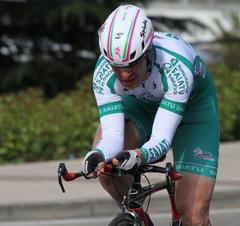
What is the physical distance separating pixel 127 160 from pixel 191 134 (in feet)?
2.63

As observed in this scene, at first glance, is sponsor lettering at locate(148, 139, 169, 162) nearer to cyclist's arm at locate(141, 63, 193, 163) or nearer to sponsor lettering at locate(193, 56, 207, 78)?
cyclist's arm at locate(141, 63, 193, 163)

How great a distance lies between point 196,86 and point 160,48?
34 centimetres

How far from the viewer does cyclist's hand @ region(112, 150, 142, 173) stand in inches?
168

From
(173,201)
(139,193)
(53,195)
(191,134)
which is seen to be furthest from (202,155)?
(53,195)

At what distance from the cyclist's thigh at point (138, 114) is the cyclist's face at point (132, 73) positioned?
472mm

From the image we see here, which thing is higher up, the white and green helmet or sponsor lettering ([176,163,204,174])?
the white and green helmet

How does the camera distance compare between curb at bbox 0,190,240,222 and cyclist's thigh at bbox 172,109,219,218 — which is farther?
curb at bbox 0,190,240,222

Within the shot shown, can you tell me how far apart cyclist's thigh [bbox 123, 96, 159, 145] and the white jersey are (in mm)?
121

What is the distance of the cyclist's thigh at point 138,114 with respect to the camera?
16.5 ft

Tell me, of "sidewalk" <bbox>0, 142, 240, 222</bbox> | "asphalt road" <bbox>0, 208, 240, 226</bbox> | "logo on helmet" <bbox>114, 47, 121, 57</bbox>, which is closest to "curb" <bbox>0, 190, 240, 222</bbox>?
"sidewalk" <bbox>0, 142, 240, 222</bbox>

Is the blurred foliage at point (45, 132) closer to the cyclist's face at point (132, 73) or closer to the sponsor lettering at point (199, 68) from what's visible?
the sponsor lettering at point (199, 68)

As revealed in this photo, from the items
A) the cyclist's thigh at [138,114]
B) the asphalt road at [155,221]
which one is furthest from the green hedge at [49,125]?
the cyclist's thigh at [138,114]

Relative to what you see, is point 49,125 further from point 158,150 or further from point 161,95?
point 158,150

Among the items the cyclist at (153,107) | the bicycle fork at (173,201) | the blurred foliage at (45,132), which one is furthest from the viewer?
the blurred foliage at (45,132)
